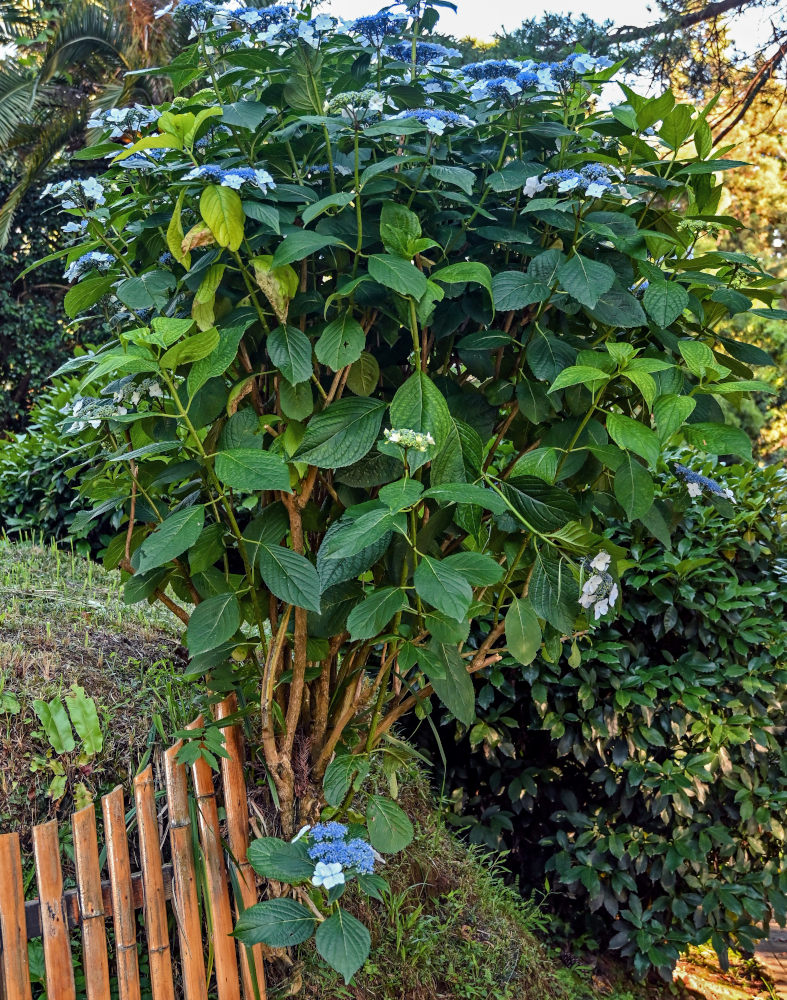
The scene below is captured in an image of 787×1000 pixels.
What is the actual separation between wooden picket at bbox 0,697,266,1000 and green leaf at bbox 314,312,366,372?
1043mm

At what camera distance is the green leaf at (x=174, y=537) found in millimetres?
1447

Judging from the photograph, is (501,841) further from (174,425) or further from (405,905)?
(174,425)

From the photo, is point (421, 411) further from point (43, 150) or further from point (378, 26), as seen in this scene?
point (43, 150)

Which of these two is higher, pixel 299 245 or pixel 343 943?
pixel 299 245

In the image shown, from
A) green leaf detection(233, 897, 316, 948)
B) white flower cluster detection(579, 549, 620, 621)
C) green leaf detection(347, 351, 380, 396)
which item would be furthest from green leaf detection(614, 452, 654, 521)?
green leaf detection(233, 897, 316, 948)

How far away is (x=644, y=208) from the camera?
1745 mm

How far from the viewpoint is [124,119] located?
169cm

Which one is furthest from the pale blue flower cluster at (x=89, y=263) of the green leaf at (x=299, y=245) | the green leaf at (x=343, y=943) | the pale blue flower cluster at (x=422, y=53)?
the green leaf at (x=343, y=943)

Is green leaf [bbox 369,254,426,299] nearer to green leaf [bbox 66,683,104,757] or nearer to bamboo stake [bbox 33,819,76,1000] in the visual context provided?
bamboo stake [bbox 33,819,76,1000]

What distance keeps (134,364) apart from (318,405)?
0.39m

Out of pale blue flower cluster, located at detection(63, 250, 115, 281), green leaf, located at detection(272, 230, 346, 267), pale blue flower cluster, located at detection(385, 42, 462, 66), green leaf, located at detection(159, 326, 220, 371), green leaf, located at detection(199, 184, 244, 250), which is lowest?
green leaf, located at detection(159, 326, 220, 371)

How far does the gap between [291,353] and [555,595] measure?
0.69 meters

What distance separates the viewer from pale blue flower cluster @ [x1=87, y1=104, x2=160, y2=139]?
5.48 ft

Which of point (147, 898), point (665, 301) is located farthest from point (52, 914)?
point (665, 301)
